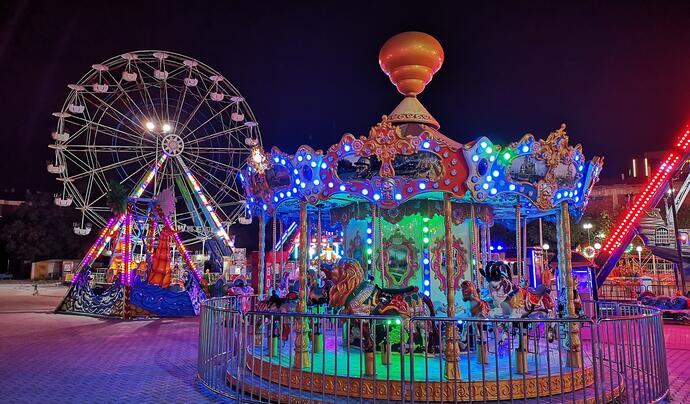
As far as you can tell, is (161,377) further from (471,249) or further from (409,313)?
(471,249)

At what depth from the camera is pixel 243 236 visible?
1724 inches

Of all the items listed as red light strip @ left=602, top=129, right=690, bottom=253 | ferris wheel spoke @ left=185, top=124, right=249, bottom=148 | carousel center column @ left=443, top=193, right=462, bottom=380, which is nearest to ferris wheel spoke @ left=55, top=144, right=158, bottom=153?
ferris wheel spoke @ left=185, top=124, right=249, bottom=148

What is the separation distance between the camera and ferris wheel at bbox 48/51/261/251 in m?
23.1

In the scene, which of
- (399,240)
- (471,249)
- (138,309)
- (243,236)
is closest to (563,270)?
(471,249)

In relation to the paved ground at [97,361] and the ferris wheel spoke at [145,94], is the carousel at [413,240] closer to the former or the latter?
the paved ground at [97,361]

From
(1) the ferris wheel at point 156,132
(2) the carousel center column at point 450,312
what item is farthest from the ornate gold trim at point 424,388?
(1) the ferris wheel at point 156,132

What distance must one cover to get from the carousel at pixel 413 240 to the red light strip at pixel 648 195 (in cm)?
1019

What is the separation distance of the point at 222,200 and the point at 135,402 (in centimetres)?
2175

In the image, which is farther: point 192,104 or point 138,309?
point 192,104

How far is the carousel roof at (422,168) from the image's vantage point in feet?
21.4

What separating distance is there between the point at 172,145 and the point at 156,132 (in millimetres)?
904

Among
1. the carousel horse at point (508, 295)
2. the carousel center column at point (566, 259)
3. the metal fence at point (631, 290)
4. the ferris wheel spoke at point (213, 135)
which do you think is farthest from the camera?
the ferris wheel spoke at point (213, 135)

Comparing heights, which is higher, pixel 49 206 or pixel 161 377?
pixel 49 206

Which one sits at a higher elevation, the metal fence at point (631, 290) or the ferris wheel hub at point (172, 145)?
the ferris wheel hub at point (172, 145)
